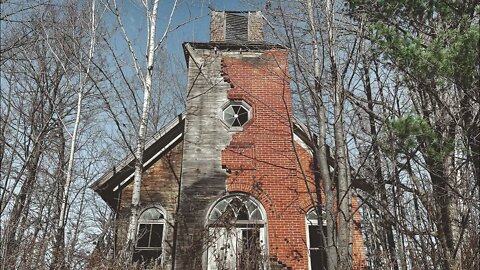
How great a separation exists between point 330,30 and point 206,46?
466cm

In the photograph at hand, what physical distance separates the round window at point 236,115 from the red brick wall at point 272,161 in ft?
0.82

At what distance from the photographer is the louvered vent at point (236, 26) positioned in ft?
52.2

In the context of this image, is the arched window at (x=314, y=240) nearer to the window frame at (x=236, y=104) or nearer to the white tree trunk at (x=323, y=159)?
the white tree trunk at (x=323, y=159)

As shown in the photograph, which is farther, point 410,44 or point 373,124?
point 373,124

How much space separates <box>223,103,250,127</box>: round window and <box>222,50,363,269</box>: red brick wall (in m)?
0.25

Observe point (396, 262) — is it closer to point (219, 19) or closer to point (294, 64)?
point (294, 64)

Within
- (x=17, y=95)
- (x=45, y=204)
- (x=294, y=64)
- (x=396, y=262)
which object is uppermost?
(x=17, y=95)

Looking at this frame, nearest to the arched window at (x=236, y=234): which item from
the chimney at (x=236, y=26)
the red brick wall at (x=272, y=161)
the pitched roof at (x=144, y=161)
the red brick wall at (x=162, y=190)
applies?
the red brick wall at (x=272, y=161)

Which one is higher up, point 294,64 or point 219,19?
point 219,19

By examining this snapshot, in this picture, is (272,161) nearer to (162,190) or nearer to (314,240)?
(314,240)

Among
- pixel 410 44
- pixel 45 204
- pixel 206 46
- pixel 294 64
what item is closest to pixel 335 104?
pixel 294 64

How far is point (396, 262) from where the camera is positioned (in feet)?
38.2

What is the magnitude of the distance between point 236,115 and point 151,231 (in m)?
4.04

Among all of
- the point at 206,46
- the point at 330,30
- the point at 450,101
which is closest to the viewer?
the point at 450,101
